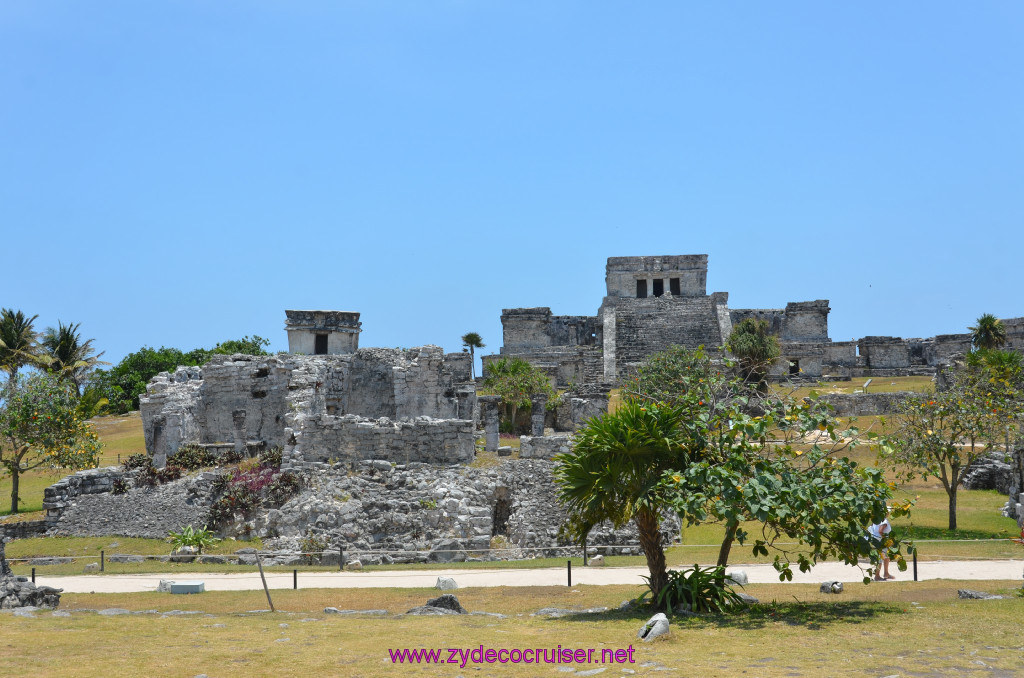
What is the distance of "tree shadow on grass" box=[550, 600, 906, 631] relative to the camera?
30.1 ft

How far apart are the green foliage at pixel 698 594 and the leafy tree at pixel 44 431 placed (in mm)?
19302

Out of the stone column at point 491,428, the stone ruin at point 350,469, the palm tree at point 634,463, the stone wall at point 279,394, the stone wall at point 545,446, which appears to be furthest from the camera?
the stone column at point 491,428

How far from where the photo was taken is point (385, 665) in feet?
25.5

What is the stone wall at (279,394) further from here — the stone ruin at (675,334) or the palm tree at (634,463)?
the stone ruin at (675,334)

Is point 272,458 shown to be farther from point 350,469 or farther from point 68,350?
point 68,350

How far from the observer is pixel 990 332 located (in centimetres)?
4341

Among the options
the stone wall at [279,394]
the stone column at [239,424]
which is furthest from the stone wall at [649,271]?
the stone column at [239,424]

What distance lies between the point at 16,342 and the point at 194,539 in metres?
27.6

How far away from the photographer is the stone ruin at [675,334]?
45.3m

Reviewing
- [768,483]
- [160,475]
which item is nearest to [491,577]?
[768,483]

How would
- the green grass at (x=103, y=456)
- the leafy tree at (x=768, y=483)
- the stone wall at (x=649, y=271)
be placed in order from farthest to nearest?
the stone wall at (x=649, y=271) → the green grass at (x=103, y=456) → the leafy tree at (x=768, y=483)

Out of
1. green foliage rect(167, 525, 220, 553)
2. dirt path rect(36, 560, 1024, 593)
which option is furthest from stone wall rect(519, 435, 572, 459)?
green foliage rect(167, 525, 220, 553)

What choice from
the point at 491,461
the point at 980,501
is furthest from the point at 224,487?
the point at 980,501

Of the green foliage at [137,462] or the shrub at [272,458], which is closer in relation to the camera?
the shrub at [272,458]
